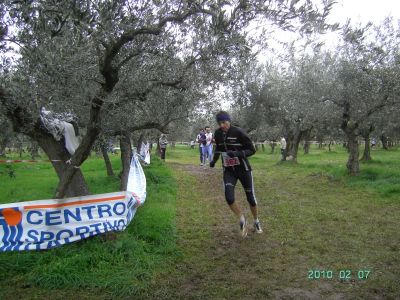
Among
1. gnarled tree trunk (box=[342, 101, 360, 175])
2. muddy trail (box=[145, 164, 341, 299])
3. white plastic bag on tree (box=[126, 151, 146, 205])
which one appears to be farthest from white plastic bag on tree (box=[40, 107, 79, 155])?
gnarled tree trunk (box=[342, 101, 360, 175])

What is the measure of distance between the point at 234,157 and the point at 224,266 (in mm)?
2187

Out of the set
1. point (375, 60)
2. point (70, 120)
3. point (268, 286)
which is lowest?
point (268, 286)

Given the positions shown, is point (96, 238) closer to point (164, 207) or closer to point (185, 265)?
point (185, 265)

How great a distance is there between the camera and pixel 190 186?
14438mm

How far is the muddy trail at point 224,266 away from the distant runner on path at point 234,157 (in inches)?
25.6

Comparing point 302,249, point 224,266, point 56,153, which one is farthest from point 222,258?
point 56,153

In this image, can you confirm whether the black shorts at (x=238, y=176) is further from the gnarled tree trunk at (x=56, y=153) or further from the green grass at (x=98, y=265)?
the gnarled tree trunk at (x=56, y=153)

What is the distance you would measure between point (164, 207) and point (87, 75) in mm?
4501

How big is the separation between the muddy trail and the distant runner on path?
2.14ft

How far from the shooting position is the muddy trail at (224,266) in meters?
5.07

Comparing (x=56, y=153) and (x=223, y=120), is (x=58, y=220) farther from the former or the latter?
(x=223, y=120)

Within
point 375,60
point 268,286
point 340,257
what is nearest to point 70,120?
point 268,286

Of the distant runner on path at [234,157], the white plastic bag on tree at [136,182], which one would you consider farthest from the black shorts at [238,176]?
the white plastic bag on tree at [136,182]

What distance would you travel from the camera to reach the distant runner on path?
741 cm
